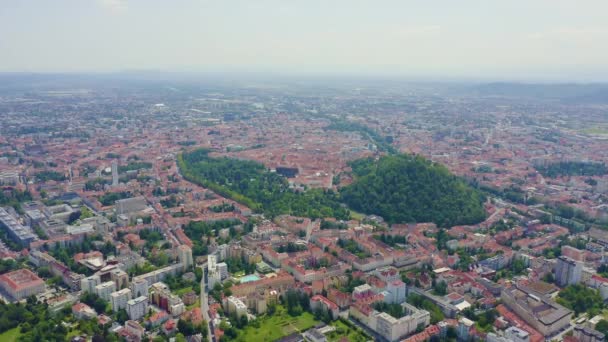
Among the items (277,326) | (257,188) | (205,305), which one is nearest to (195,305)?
(205,305)

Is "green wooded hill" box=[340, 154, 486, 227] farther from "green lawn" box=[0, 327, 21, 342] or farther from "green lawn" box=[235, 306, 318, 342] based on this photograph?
"green lawn" box=[0, 327, 21, 342]

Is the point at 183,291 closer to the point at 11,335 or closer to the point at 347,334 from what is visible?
the point at 11,335

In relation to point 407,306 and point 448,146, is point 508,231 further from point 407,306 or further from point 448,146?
point 448,146

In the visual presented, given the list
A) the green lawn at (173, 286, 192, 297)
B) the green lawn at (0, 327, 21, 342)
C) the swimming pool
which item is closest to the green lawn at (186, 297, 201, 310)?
the green lawn at (173, 286, 192, 297)

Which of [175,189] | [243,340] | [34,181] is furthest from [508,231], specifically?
[34,181]

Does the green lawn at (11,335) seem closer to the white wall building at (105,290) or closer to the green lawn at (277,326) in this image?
the white wall building at (105,290)

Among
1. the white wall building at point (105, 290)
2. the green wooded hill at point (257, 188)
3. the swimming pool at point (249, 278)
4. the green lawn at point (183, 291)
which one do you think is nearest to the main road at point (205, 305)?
the green lawn at point (183, 291)
